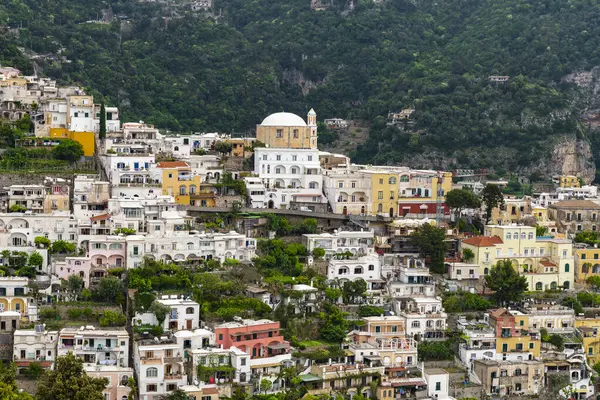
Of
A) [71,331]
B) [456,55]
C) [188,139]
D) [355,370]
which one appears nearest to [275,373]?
[355,370]

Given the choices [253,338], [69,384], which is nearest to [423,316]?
[253,338]

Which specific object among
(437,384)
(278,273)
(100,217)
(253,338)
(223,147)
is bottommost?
(437,384)

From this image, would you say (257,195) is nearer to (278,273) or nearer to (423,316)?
(278,273)

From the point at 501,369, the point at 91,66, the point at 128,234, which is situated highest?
the point at 91,66

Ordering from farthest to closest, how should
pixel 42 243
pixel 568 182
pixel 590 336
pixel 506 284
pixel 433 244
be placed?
pixel 568 182
pixel 433 244
pixel 506 284
pixel 590 336
pixel 42 243

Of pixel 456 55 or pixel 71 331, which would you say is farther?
pixel 456 55

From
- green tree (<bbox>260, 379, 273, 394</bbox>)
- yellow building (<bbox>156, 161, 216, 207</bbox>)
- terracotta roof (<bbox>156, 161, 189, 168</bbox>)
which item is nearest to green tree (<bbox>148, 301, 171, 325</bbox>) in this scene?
green tree (<bbox>260, 379, 273, 394</bbox>)

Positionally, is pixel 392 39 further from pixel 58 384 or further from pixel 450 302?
pixel 58 384

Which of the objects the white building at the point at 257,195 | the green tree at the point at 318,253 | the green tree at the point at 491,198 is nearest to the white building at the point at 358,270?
the green tree at the point at 318,253
